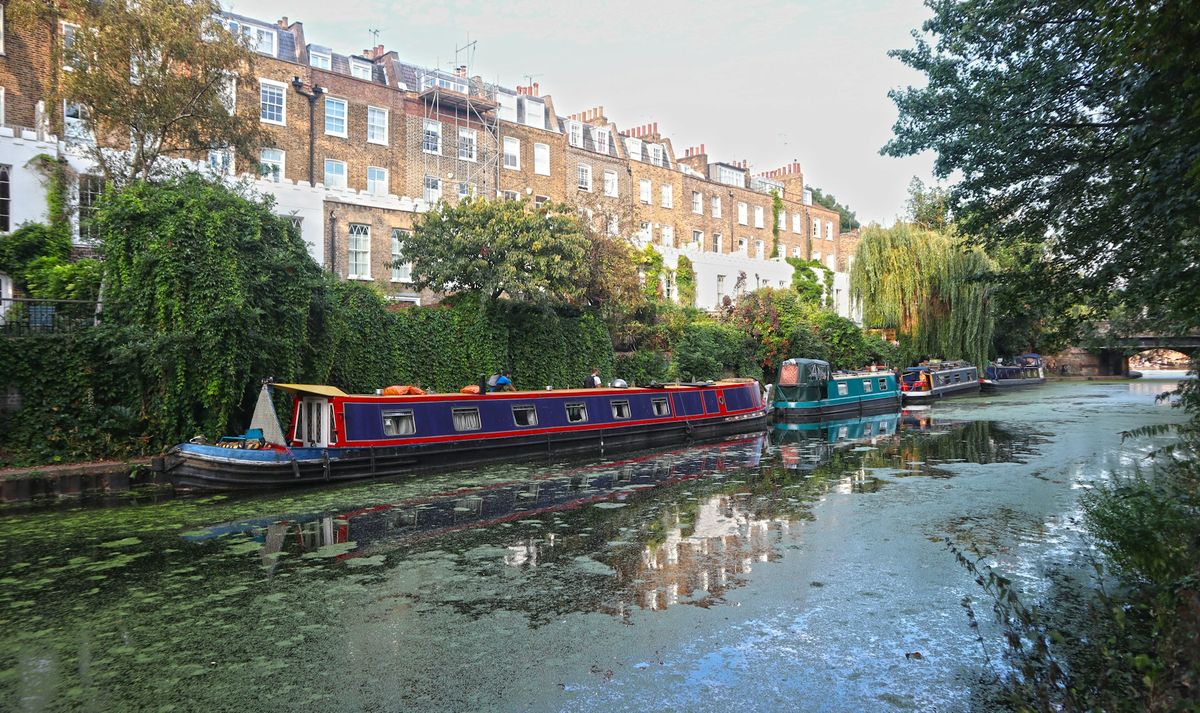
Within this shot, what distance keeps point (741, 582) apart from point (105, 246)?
1250cm

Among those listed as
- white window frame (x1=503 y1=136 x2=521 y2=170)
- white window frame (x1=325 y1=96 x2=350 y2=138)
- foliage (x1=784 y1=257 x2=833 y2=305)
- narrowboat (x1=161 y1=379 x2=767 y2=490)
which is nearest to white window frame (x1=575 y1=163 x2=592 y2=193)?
white window frame (x1=503 y1=136 x2=521 y2=170)

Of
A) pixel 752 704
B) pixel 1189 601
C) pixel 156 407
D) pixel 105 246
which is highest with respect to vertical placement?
Answer: pixel 105 246

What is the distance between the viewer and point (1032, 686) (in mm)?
4180

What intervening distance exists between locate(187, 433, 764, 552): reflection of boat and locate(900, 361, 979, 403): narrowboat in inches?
781

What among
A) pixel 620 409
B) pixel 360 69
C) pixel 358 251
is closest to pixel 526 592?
pixel 620 409

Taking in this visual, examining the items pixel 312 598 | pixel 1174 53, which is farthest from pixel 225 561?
pixel 1174 53

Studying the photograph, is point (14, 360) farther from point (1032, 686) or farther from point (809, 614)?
point (1032, 686)

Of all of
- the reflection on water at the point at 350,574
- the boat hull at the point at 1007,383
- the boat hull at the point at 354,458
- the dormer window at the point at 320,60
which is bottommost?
the reflection on water at the point at 350,574

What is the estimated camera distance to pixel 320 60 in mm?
29531

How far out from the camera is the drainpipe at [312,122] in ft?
84.0

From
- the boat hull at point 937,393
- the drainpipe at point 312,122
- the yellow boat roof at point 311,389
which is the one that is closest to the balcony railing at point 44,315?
the yellow boat roof at point 311,389

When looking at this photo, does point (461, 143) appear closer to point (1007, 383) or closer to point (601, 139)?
point (601, 139)

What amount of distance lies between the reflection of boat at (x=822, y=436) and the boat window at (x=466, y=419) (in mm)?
6450

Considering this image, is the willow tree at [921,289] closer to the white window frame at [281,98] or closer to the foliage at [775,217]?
the foliage at [775,217]
